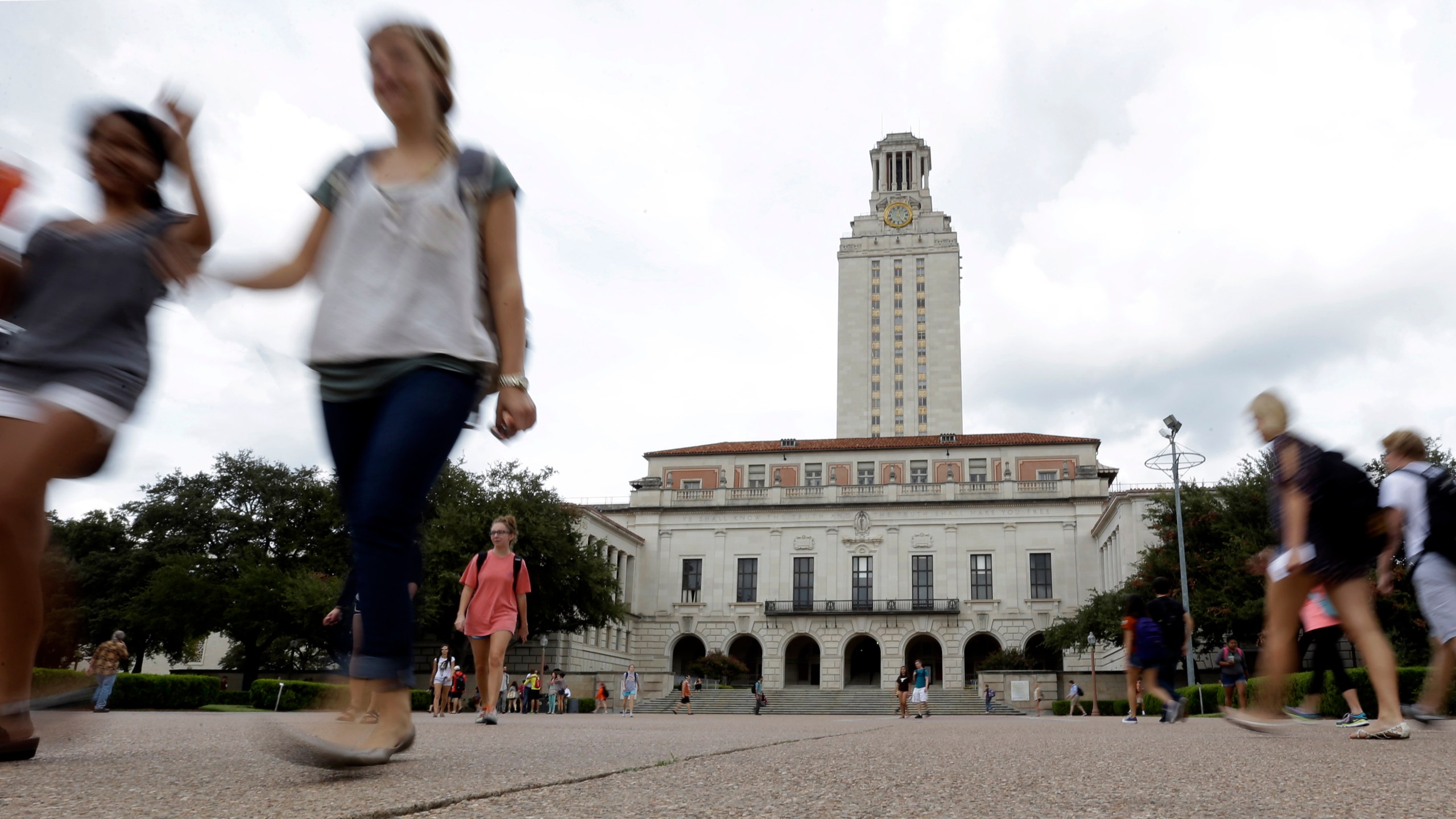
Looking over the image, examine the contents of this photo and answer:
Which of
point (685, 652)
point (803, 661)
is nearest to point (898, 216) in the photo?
point (803, 661)

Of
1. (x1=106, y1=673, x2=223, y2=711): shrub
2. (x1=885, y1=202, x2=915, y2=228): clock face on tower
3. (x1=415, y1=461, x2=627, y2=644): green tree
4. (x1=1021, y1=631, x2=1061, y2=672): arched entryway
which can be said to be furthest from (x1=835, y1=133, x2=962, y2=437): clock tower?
(x1=106, y1=673, x2=223, y2=711): shrub

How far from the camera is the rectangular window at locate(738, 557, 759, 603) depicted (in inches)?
2238

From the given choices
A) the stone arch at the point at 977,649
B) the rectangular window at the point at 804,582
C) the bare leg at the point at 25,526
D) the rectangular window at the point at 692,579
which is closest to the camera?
the bare leg at the point at 25,526

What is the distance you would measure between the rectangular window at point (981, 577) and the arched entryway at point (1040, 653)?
304 cm

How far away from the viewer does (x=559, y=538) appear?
3638 centimetres

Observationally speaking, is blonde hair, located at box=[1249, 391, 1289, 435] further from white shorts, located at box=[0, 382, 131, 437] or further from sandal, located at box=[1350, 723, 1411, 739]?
white shorts, located at box=[0, 382, 131, 437]

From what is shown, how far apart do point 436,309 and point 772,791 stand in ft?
4.81

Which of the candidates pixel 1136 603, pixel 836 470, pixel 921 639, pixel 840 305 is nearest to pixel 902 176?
pixel 840 305

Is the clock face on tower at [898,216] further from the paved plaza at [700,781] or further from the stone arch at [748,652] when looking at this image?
the paved plaza at [700,781]

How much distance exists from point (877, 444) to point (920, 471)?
3.13 m

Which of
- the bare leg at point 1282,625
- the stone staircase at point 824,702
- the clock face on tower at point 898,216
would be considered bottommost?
the stone staircase at point 824,702

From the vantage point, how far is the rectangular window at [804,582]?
185 ft

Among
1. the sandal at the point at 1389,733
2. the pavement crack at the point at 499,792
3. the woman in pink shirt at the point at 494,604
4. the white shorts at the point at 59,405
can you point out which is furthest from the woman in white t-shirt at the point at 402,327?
the sandal at the point at 1389,733

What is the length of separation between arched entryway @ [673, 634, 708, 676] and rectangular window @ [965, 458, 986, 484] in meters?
18.5
